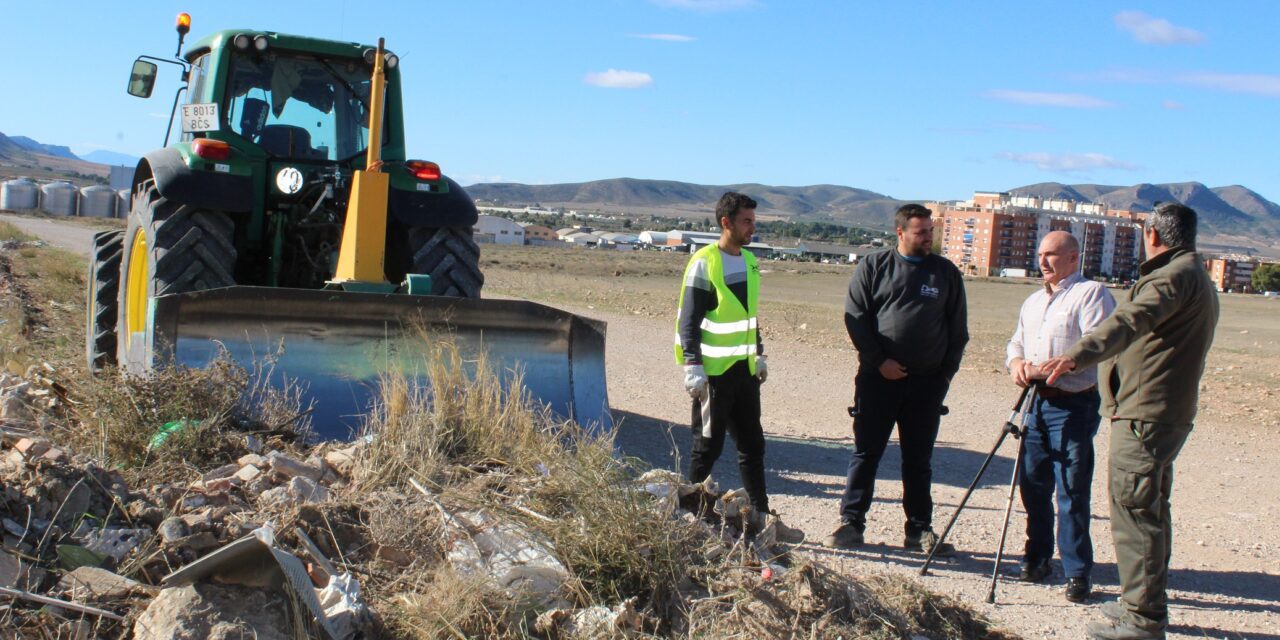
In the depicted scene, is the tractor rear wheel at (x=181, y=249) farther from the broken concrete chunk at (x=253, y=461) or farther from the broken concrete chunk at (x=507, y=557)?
the broken concrete chunk at (x=507, y=557)

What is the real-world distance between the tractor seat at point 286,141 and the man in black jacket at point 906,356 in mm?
3943

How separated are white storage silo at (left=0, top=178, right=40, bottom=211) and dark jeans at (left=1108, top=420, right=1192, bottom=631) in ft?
244

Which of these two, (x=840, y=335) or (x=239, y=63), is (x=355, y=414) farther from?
(x=840, y=335)

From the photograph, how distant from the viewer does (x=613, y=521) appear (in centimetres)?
445

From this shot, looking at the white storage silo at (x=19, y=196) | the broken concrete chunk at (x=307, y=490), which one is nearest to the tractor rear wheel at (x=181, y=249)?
the broken concrete chunk at (x=307, y=490)

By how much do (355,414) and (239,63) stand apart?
3046 millimetres

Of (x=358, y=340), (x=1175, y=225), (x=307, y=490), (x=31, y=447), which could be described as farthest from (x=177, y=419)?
(x=1175, y=225)

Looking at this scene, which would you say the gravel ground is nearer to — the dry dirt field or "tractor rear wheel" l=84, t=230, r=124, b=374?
the dry dirt field

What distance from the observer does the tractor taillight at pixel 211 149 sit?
7461 mm

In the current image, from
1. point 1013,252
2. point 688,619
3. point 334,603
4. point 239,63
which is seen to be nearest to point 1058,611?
point 688,619

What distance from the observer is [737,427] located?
6.35m

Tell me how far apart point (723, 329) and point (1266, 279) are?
72.2 m

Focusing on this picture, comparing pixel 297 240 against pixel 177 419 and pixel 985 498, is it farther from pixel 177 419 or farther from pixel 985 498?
pixel 985 498

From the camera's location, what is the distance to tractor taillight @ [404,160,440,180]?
26.6 ft
